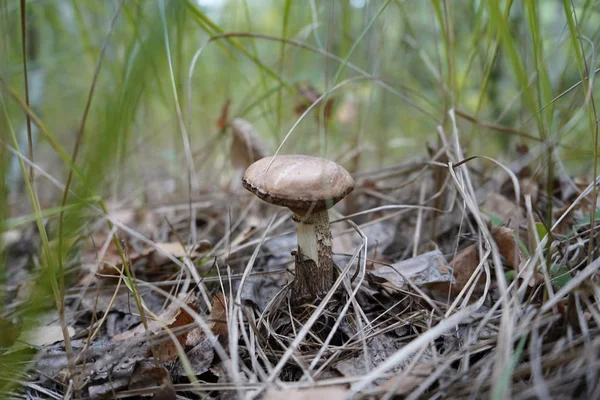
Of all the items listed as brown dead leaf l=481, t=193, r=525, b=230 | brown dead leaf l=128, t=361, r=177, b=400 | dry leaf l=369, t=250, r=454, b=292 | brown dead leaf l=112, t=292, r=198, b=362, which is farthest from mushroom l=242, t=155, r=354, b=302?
brown dead leaf l=481, t=193, r=525, b=230

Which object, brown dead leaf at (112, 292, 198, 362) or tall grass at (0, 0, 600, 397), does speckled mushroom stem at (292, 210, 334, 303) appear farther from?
tall grass at (0, 0, 600, 397)

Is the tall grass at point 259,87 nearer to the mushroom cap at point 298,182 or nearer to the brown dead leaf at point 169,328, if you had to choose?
the brown dead leaf at point 169,328

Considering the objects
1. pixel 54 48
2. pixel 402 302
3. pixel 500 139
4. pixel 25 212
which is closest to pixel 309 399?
pixel 402 302

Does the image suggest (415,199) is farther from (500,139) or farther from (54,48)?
(54,48)

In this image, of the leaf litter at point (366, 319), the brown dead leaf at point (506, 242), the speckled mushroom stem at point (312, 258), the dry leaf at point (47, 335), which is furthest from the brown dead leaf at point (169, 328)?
the brown dead leaf at point (506, 242)

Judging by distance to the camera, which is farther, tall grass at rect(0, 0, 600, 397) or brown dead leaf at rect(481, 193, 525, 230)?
brown dead leaf at rect(481, 193, 525, 230)

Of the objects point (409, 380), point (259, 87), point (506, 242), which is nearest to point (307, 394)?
point (409, 380)

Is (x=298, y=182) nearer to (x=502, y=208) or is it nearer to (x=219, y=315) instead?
(x=219, y=315)
